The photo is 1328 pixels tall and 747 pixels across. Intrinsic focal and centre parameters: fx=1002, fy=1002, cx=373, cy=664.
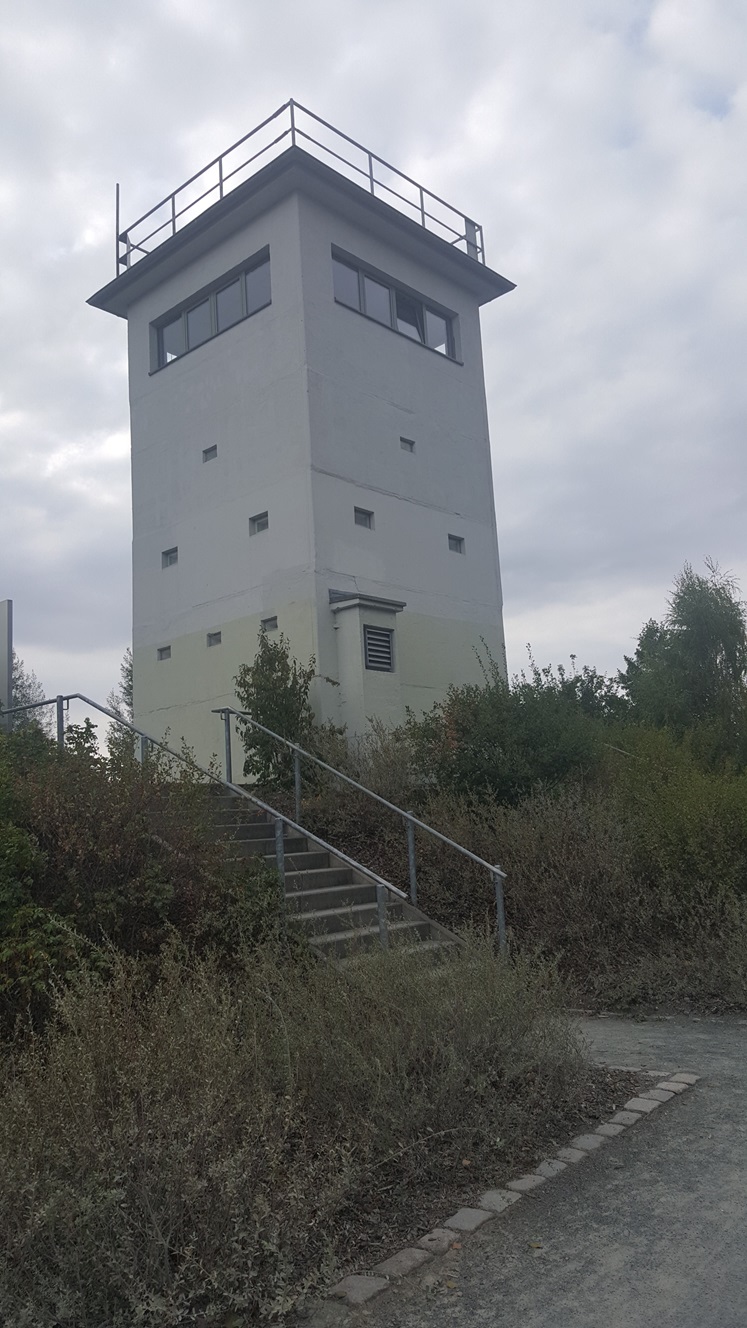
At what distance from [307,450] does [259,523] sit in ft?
5.12

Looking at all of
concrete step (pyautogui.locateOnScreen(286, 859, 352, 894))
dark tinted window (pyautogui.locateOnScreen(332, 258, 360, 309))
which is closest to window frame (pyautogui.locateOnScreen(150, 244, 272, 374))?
dark tinted window (pyautogui.locateOnScreen(332, 258, 360, 309))

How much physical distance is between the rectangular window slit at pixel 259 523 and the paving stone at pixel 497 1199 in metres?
13.3

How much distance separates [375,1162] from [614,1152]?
4.05ft

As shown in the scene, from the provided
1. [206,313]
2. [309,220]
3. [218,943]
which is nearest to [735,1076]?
[218,943]

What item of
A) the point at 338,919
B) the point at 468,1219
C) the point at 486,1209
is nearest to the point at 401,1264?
the point at 468,1219

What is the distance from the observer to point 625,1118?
5.23 meters

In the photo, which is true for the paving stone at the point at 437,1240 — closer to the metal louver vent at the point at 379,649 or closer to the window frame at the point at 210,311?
the metal louver vent at the point at 379,649

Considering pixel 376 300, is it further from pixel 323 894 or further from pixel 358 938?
pixel 358 938

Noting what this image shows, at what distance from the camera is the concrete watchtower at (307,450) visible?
16094 mm

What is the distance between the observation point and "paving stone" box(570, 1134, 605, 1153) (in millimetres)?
4824

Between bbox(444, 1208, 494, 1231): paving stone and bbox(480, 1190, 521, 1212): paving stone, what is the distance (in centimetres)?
5

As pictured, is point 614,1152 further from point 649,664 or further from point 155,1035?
point 649,664

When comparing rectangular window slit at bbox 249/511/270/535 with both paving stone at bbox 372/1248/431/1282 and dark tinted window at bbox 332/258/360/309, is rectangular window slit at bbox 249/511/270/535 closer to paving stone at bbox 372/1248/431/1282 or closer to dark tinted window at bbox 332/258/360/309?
dark tinted window at bbox 332/258/360/309

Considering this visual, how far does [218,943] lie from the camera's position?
23.6 ft
